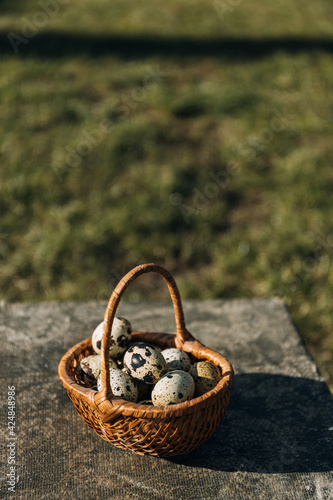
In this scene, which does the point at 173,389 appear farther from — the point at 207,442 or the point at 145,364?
the point at 207,442

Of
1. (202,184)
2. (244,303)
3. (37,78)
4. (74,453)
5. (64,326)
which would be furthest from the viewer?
(37,78)

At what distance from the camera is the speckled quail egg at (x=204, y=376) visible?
71.4 inches

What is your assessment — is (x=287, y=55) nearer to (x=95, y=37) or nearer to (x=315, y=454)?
(x=95, y=37)

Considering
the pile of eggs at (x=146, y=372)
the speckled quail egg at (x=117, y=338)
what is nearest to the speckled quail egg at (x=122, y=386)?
the pile of eggs at (x=146, y=372)

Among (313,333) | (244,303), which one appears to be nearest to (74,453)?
(244,303)

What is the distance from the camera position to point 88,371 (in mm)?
1877

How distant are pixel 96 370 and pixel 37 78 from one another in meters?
4.67

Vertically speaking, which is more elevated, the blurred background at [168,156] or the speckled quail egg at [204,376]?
the speckled quail egg at [204,376]

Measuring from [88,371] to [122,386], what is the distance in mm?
171

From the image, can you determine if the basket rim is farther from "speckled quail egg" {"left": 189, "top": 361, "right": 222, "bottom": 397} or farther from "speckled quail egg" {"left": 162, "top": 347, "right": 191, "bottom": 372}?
"speckled quail egg" {"left": 162, "top": 347, "right": 191, "bottom": 372}

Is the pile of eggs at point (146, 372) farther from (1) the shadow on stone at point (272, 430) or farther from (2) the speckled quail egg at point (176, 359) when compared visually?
(1) the shadow on stone at point (272, 430)

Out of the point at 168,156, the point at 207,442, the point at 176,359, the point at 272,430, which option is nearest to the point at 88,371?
the point at 176,359

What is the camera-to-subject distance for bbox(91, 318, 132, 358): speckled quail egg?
1.94m

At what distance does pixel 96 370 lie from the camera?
1.87 metres
